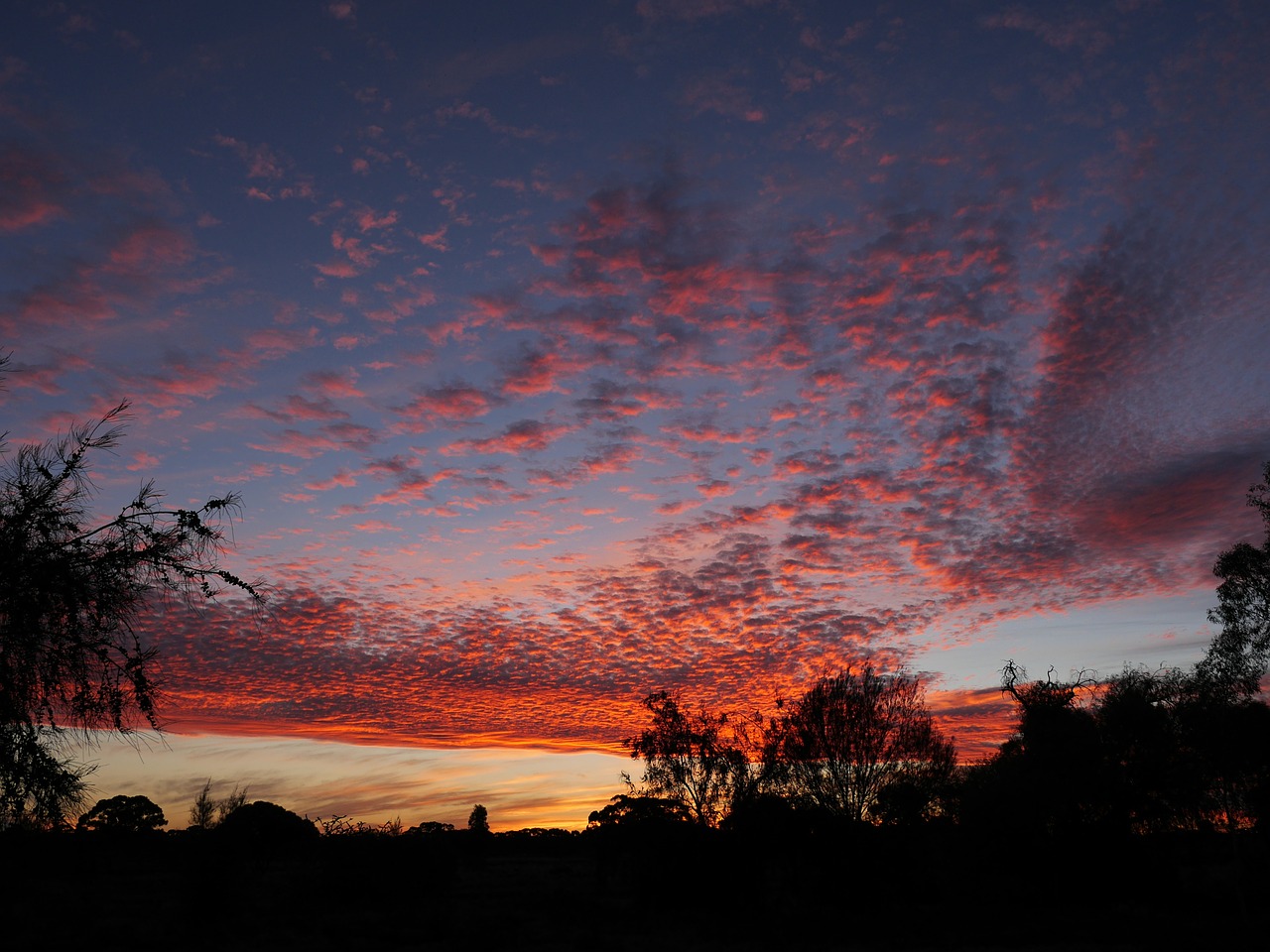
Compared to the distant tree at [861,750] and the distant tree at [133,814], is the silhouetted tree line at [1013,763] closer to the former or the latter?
the distant tree at [861,750]

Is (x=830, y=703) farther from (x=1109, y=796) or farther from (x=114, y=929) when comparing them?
(x=114, y=929)

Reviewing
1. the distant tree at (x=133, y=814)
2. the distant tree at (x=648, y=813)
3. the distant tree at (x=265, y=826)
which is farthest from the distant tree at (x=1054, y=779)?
the distant tree at (x=133, y=814)

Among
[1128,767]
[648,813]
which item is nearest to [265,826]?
[648,813]

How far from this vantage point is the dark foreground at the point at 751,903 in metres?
30.4

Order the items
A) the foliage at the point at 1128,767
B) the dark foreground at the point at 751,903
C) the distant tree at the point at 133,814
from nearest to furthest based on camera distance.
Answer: the dark foreground at the point at 751,903, the foliage at the point at 1128,767, the distant tree at the point at 133,814

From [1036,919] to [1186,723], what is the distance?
1192 cm

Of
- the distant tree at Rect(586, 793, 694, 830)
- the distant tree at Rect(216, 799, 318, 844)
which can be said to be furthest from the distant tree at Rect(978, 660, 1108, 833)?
the distant tree at Rect(216, 799, 318, 844)

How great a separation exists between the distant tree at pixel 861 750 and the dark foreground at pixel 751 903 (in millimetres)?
2687

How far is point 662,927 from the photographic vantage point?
3416 cm

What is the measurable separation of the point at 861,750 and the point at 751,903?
913cm

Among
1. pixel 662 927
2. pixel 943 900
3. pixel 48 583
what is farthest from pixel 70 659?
pixel 943 900

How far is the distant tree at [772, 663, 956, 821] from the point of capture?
1524 inches

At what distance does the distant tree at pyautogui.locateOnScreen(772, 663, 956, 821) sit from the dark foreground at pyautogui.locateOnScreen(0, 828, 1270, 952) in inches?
106

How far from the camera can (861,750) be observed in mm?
40156
